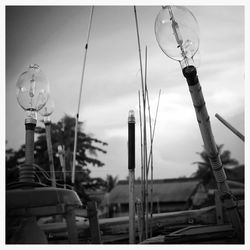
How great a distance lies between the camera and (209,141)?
114 cm

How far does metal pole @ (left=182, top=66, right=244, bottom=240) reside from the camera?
0.99m

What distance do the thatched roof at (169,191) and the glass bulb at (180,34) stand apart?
686 inches

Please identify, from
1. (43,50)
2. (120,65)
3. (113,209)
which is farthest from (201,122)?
(113,209)

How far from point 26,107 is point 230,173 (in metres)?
19.7

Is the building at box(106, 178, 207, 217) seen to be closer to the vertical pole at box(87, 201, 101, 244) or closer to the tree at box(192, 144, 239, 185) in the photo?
the tree at box(192, 144, 239, 185)

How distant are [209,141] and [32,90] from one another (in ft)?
2.19

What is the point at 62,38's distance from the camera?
2846 mm

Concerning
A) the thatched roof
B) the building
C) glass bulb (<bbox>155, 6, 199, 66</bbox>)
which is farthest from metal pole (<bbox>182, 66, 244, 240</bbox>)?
the thatched roof

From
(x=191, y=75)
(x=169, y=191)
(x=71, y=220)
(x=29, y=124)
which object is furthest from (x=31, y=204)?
(x=169, y=191)

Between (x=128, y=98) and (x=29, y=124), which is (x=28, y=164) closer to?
(x=29, y=124)

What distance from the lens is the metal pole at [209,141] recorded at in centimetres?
99

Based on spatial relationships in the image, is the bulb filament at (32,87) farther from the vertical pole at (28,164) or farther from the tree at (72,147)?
the tree at (72,147)

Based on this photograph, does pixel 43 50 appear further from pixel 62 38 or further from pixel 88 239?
pixel 88 239

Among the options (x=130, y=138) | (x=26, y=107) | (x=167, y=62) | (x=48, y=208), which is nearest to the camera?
(x=48, y=208)
